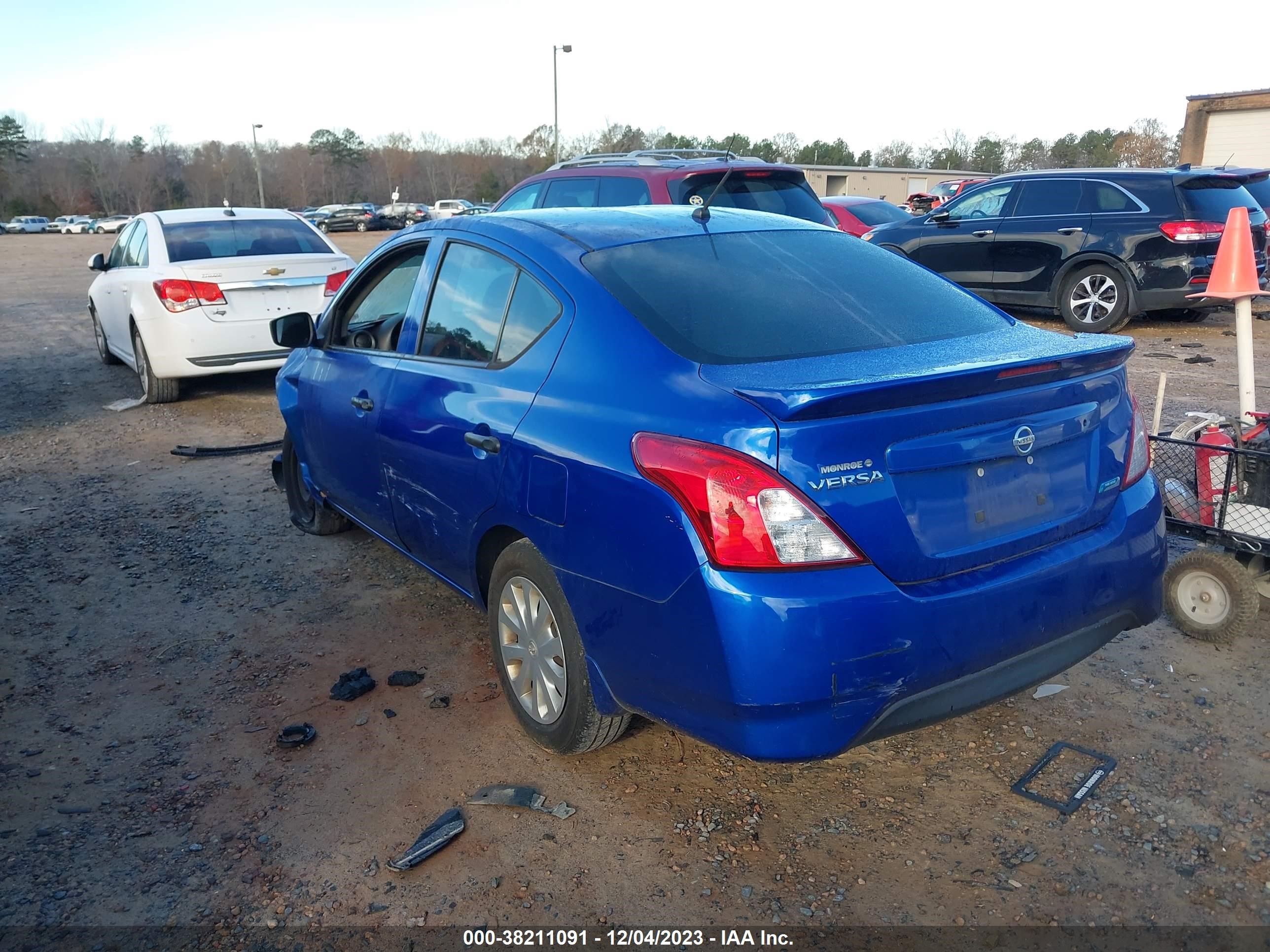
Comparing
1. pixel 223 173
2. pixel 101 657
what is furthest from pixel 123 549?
pixel 223 173

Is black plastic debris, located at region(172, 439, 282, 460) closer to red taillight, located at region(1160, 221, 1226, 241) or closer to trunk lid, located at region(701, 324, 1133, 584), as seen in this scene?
trunk lid, located at region(701, 324, 1133, 584)

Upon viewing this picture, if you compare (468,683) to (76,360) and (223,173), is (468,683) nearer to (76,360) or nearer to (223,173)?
(76,360)

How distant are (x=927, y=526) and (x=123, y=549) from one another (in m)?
4.55

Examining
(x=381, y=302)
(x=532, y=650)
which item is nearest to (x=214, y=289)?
(x=381, y=302)

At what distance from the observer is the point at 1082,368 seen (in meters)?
2.88

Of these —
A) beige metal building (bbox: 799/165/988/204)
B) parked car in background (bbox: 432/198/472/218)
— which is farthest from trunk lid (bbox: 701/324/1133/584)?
beige metal building (bbox: 799/165/988/204)

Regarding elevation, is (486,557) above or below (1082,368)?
below

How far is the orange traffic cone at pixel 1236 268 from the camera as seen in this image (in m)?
4.34

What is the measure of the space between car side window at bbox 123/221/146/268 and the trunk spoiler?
8.50 m

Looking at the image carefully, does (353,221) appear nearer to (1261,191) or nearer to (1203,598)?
(1261,191)

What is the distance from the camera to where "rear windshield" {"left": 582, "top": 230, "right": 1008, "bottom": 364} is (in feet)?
9.80

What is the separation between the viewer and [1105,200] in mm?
11172

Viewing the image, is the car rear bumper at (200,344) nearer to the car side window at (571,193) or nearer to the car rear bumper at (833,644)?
the car side window at (571,193)

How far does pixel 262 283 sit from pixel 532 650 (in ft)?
21.2
